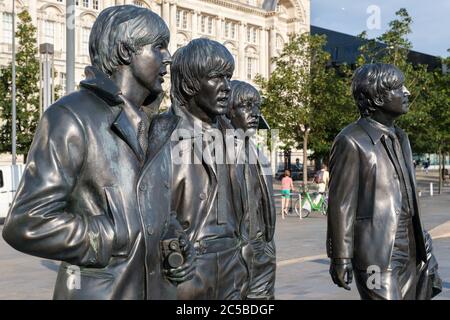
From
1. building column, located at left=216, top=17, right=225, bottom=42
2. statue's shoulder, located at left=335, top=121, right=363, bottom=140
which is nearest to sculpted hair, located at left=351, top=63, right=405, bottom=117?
statue's shoulder, located at left=335, top=121, right=363, bottom=140

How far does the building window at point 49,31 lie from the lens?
43969 mm

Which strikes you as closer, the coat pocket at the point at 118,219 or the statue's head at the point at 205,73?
the coat pocket at the point at 118,219

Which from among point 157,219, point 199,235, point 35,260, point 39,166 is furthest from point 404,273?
point 35,260

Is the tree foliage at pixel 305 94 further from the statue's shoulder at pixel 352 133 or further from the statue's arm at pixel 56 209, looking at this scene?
the statue's arm at pixel 56 209

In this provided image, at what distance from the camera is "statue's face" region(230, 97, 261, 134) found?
5.61 metres

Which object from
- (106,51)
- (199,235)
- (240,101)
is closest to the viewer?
(106,51)

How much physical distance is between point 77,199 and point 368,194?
277cm

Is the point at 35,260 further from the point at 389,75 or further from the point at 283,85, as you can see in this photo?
the point at 283,85

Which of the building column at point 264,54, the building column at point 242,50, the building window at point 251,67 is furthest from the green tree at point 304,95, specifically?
the building column at point 264,54

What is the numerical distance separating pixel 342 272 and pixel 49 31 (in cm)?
4280

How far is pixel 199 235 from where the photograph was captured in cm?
353

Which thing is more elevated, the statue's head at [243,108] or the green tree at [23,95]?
the green tree at [23,95]

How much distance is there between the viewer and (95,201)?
2318 mm

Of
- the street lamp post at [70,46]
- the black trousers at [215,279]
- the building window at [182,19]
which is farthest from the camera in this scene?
the building window at [182,19]
